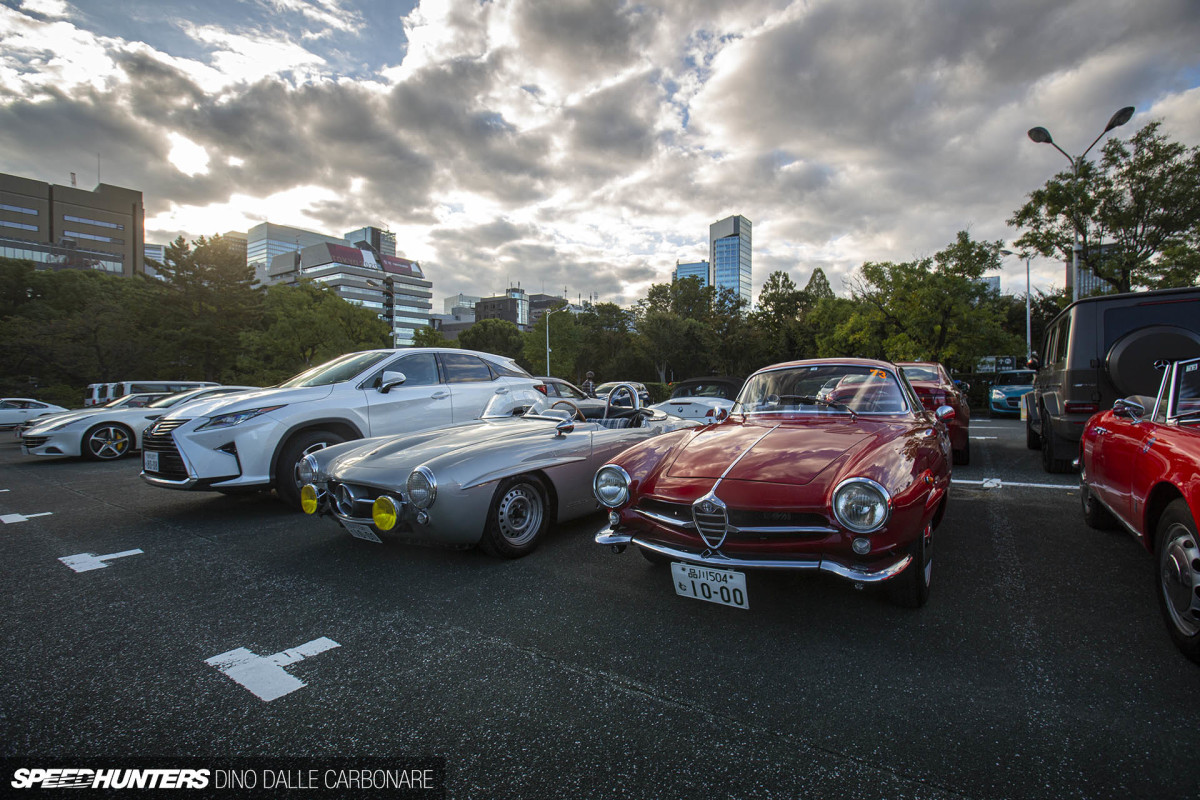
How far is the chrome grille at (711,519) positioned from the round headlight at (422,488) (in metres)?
1.67

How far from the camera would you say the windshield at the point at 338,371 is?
618 centimetres

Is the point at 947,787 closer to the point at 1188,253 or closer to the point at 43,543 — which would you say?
the point at 43,543

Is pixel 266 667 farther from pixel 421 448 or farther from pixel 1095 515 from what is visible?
pixel 1095 515

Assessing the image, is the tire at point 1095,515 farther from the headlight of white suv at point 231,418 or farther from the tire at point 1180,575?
the headlight of white suv at point 231,418

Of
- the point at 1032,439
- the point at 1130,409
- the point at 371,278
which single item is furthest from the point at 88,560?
the point at 371,278

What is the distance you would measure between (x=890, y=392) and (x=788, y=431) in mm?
1104

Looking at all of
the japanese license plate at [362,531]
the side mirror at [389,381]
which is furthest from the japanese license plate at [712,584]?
the side mirror at [389,381]

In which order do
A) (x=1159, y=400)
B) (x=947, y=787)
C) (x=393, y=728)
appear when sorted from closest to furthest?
(x=947, y=787) → (x=393, y=728) → (x=1159, y=400)

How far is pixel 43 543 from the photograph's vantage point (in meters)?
4.49

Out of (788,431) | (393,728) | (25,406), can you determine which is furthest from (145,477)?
(25,406)

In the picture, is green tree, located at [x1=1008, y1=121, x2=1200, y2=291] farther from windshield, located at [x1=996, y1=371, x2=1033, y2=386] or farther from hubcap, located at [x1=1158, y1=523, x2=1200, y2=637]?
hubcap, located at [x1=1158, y1=523, x2=1200, y2=637]

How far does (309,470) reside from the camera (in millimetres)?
4152

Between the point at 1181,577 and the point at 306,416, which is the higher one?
the point at 306,416

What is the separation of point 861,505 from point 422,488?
252cm
